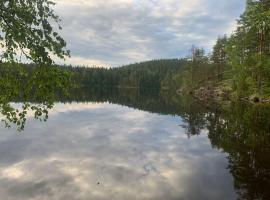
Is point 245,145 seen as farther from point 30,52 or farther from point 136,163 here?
Answer: point 30,52

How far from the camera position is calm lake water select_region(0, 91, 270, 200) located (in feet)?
45.2

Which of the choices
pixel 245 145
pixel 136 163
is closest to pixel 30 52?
pixel 136 163

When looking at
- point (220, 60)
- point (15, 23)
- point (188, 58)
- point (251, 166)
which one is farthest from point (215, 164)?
point (188, 58)

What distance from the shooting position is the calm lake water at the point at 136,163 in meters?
13.8

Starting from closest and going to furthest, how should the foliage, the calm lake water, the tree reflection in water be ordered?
1. the foliage
2. the calm lake water
3. the tree reflection in water

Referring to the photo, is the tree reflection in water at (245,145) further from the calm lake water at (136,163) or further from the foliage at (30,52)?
the foliage at (30,52)

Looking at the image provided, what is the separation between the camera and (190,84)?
123 m

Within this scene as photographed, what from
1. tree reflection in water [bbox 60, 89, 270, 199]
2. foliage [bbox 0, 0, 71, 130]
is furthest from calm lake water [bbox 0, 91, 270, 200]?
foliage [bbox 0, 0, 71, 130]

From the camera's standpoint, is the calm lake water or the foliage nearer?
the foliage

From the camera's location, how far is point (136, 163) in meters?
19.0

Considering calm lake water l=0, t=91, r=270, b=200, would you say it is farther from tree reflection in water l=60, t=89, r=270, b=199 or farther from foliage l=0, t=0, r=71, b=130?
foliage l=0, t=0, r=71, b=130

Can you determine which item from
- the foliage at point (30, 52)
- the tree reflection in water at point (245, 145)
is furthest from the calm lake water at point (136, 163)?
the foliage at point (30, 52)

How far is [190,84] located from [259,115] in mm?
85609

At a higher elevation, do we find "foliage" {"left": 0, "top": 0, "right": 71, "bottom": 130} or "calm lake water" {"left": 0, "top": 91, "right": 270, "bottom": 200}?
"foliage" {"left": 0, "top": 0, "right": 71, "bottom": 130}
